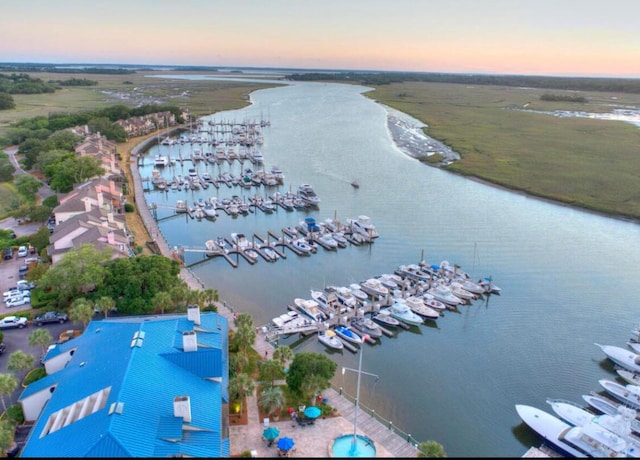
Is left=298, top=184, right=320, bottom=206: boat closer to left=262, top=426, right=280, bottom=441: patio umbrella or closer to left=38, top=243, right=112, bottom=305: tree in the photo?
left=38, top=243, right=112, bottom=305: tree

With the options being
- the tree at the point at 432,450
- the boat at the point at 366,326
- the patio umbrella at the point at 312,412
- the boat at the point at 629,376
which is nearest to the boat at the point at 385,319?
the boat at the point at 366,326

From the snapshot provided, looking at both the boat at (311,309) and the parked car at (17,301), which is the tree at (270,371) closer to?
the boat at (311,309)

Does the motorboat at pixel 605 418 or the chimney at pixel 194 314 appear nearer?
the motorboat at pixel 605 418

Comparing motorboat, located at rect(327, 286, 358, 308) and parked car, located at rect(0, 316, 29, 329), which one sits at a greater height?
parked car, located at rect(0, 316, 29, 329)

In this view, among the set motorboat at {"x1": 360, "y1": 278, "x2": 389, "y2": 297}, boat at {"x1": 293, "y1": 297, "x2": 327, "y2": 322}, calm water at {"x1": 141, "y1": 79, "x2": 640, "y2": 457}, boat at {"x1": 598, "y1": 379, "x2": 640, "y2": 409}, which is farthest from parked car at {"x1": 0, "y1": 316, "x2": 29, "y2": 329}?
boat at {"x1": 598, "y1": 379, "x2": 640, "y2": 409}

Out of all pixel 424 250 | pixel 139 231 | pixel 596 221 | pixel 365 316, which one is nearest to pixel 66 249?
pixel 139 231

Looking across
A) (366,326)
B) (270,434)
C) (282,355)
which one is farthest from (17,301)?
(366,326)
